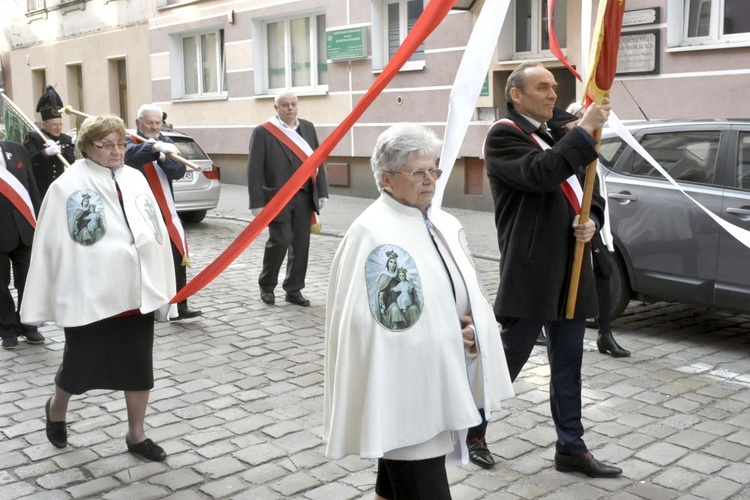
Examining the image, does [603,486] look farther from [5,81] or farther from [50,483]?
[5,81]

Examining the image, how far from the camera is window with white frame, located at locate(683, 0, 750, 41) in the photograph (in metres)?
11.6

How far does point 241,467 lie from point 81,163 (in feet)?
5.63

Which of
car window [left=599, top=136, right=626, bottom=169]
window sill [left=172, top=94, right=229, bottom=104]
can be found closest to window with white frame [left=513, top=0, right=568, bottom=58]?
car window [left=599, top=136, right=626, bottom=169]

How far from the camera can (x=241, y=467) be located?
4566mm

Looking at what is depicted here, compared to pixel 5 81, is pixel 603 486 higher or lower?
lower

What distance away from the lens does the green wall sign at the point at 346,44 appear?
54.6ft

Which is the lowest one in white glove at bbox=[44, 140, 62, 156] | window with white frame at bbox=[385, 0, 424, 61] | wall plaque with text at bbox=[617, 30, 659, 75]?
white glove at bbox=[44, 140, 62, 156]

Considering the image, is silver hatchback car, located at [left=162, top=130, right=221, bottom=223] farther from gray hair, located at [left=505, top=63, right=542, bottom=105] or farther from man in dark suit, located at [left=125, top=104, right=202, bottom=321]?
gray hair, located at [left=505, top=63, right=542, bottom=105]

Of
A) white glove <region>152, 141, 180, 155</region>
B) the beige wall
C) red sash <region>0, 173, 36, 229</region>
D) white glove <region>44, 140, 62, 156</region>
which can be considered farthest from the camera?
the beige wall

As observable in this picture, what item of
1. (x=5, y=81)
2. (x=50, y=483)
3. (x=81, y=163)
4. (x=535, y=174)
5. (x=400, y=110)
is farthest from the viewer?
(x=5, y=81)

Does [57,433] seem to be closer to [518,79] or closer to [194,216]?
[518,79]

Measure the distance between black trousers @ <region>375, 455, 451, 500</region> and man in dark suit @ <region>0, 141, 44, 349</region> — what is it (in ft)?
15.9

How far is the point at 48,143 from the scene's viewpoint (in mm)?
8320

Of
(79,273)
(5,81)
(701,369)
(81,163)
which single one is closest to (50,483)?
(79,273)
